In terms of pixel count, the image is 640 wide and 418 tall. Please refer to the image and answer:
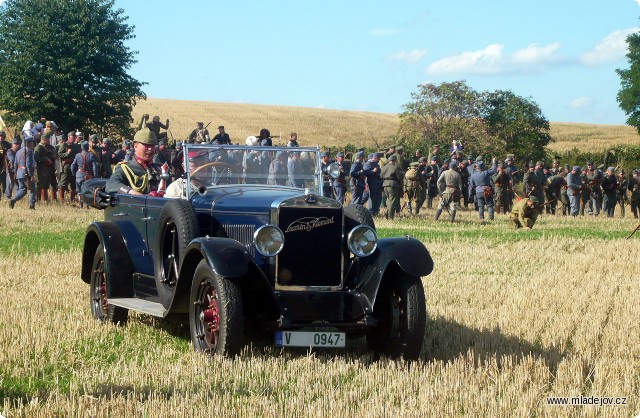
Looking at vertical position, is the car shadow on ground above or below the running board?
below

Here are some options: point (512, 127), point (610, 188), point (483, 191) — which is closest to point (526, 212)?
point (483, 191)

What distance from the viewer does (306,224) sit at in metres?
8.30

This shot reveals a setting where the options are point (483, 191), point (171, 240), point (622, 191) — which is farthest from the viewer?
point (622, 191)

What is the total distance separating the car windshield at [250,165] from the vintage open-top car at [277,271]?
0.04 meters

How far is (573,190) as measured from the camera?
35.6m

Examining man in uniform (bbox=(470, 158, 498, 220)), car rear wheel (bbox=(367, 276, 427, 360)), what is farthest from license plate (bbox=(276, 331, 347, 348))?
man in uniform (bbox=(470, 158, 498, 220))

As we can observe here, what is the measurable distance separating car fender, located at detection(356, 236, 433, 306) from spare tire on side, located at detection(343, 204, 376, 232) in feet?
0.88

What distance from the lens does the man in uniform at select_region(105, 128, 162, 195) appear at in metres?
10.4

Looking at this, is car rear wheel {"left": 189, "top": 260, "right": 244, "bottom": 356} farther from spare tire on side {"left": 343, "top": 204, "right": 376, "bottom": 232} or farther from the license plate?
spare tire on side {"left": 343, "top": 204, "right": 376, "bottom": 232}

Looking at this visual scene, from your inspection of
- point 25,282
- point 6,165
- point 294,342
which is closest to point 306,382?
point 294,342

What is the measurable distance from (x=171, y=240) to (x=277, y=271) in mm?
1235

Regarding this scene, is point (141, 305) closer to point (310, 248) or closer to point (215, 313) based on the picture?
point (215, 313)

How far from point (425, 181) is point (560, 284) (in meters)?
20.9

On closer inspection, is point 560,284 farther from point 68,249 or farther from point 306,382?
point 68,249
